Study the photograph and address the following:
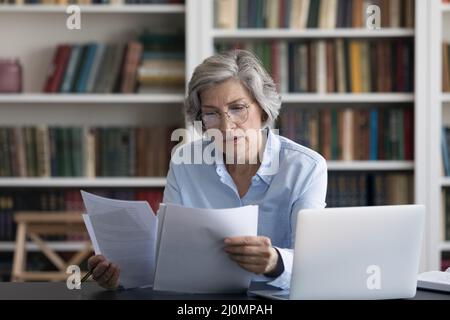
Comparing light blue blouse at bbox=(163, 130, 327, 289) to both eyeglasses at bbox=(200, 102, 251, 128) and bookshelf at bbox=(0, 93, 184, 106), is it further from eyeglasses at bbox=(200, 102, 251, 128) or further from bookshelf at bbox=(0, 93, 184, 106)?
bookshelf at bbox=(0, 93, 184, 106)

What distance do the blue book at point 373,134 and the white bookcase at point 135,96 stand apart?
42mm

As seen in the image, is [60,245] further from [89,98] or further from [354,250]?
[354,250]

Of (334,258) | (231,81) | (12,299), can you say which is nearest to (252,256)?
(334,258)

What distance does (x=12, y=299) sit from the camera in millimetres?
1610

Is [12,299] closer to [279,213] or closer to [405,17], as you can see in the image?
[279,213]

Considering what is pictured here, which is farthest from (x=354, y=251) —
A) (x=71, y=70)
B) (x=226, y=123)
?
(x=71, y=70)

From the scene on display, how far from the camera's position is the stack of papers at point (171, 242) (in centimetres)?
160

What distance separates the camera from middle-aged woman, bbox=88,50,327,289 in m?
2.08

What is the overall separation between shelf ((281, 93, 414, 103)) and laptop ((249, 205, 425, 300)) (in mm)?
2097

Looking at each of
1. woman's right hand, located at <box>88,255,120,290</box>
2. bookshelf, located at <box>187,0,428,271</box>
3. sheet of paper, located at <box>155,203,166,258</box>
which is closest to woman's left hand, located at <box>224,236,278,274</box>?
sheet of paper, located at <box>155,203,166,258</box>

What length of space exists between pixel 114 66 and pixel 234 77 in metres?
1.71

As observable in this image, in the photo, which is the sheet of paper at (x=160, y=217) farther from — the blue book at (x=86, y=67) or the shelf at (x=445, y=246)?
the shelf at (x=445, y=246)

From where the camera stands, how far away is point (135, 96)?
3668 millimetres

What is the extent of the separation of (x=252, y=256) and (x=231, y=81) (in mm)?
596
